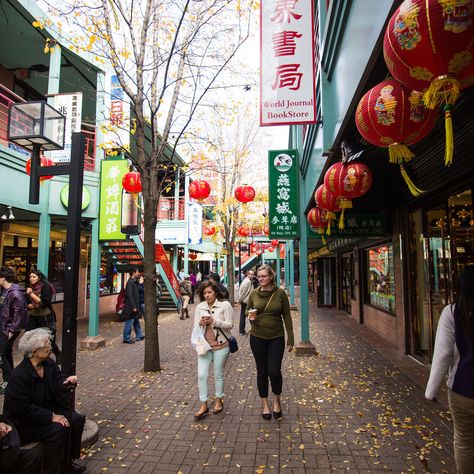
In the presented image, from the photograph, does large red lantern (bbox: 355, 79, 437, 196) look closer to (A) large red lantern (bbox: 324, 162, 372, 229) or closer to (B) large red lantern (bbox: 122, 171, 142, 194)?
(A) large red lantern (bbox: 324, 162, 372, 229)

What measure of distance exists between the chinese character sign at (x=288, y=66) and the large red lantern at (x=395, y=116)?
2.61 metres

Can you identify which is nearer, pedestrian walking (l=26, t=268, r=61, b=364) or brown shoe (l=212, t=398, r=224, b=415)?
brown shoe (l=212, t=398, r=224, b=415)

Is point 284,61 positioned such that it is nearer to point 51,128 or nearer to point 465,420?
point 51,128

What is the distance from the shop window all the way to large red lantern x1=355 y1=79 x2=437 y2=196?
6.88 meters

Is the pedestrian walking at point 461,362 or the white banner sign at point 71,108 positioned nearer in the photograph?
the pedestrian walking at point 461,362

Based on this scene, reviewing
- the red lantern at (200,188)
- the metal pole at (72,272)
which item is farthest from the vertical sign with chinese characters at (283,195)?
the metal pole at (72,272)

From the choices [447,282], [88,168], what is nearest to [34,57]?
[88,168]

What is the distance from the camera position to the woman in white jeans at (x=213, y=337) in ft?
15.1

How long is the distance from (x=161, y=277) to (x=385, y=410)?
1146 centimetres

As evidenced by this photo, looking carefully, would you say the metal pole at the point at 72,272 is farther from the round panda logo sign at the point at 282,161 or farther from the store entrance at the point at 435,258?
the round panda logo sign at the point at 282,161

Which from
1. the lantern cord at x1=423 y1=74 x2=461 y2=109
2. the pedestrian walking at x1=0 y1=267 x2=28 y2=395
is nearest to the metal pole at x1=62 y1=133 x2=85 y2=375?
the pedestrian walking at x1=0 y1=267 x2=28 y2=395

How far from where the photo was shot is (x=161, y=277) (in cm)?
Answer: 1502

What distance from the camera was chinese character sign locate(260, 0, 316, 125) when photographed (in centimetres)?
536

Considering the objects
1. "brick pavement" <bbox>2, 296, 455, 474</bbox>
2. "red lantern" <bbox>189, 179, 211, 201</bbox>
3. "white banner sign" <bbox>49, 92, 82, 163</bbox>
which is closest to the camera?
"brick pavement" <bbox>2, 296, 455, 474</bbox>
